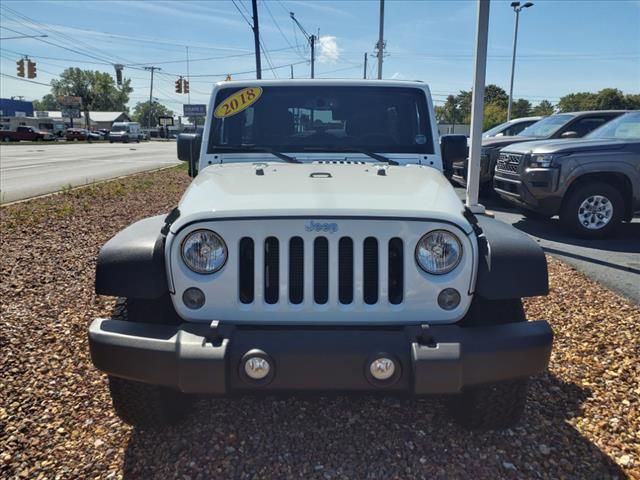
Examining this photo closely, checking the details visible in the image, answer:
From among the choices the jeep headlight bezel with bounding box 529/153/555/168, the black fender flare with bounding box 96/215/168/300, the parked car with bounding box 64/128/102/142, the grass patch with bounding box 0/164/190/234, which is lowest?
the grass patch with bounding box 0/164/190/234

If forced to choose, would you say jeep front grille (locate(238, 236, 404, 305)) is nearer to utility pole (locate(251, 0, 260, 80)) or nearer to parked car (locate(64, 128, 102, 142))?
utility pole (locate(251, 0, 260, 80))

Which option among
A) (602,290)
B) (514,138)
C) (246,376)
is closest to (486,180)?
(514,138)

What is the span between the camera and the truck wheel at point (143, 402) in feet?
Result: 8.82

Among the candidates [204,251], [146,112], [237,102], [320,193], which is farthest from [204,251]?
[146,112]

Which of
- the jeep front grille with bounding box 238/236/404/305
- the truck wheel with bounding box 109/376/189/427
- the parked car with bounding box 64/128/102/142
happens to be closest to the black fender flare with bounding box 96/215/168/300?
the jeep front grille with bounding box 238/236/404/305

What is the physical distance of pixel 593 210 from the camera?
304 inches

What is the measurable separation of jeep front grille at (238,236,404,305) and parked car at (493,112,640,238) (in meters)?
6.11

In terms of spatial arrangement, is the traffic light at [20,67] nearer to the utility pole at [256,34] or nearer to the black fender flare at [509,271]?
the utility pole at [256,34]

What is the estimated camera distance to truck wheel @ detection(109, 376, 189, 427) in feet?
8.82

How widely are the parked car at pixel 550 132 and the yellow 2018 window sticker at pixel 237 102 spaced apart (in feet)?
18.3

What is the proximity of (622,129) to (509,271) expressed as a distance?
6.95m

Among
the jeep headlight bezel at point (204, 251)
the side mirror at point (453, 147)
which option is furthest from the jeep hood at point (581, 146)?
the jeep headlight bezel at point (204, 251)

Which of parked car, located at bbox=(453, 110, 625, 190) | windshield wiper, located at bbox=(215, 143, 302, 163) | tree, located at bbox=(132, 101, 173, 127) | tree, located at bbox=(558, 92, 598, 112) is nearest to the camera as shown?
windshield wiper, located at bbox=(215, 143, 302, 163)

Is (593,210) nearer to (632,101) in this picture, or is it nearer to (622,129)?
(622,129)
